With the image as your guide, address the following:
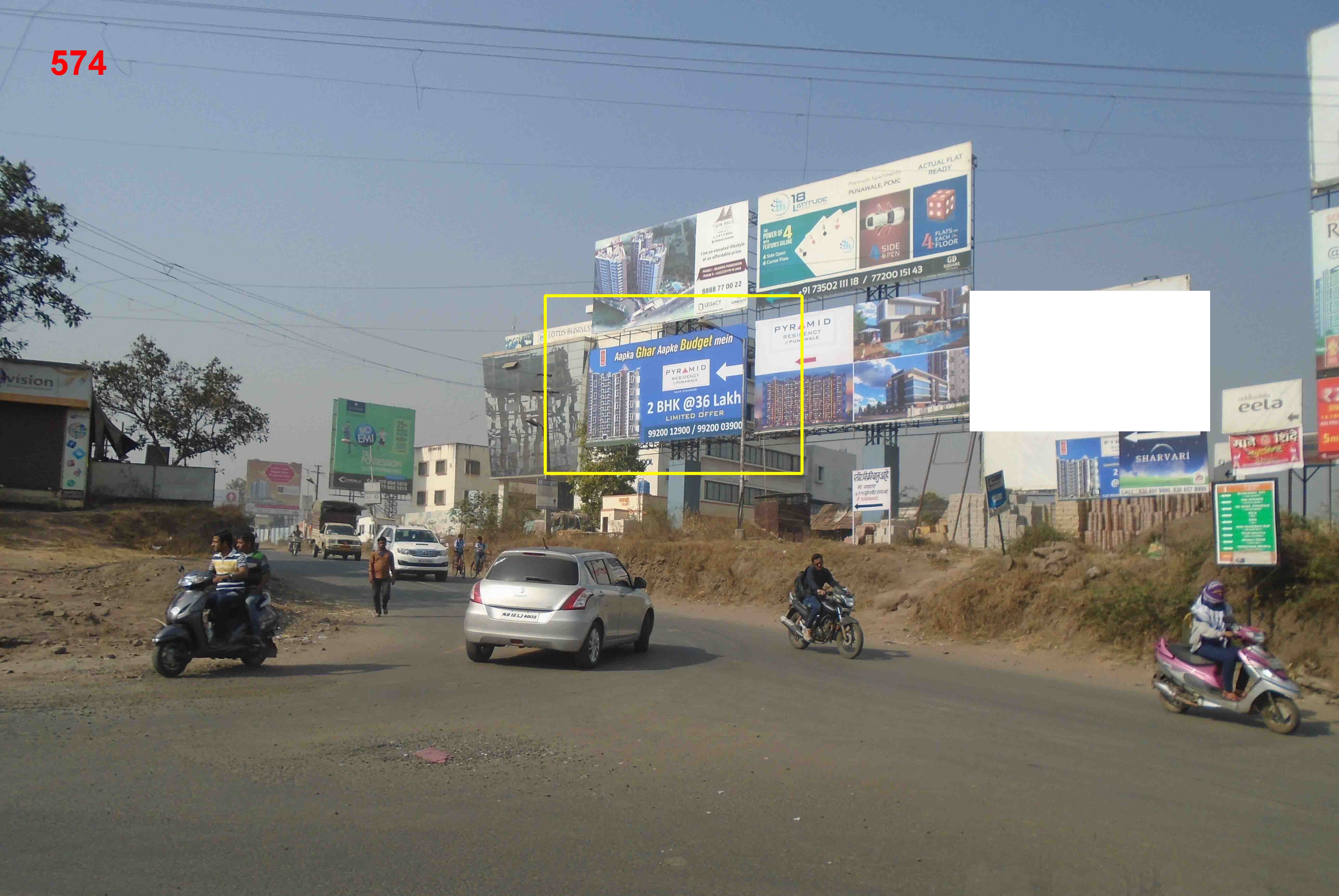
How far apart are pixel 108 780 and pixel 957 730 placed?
7.07 m

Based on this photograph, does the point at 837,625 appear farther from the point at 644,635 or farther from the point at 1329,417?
the point at 1329,417

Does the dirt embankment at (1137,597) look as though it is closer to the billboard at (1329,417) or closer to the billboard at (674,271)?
the billboard at (1329,417)

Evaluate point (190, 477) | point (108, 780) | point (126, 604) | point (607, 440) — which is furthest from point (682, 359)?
point (108, 780)

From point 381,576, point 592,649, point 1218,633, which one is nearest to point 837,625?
point 592,649

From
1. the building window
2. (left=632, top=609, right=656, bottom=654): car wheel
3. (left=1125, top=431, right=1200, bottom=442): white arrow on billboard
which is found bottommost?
(left=632, top=609, right=656, bottom=654): car wheel

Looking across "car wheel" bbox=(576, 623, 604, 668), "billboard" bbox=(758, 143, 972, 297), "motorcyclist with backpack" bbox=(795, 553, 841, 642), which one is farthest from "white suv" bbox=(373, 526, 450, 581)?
"car wheel" bbox=(576, 623, 604, 668)

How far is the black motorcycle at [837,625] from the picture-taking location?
15.7 metres

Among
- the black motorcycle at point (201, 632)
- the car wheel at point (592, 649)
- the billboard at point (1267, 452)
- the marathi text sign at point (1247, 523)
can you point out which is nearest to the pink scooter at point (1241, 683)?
the marathi text sign at point (1247, 523)

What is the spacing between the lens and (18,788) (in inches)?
242

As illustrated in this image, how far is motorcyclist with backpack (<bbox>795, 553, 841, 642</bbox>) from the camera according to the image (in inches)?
626

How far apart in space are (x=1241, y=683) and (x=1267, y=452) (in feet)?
69.3

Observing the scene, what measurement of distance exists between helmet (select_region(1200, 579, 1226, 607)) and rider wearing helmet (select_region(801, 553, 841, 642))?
6.01 metres

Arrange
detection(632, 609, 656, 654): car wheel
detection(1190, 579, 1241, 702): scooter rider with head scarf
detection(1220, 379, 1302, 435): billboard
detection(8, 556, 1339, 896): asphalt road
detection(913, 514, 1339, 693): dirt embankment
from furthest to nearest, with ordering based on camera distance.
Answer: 1. detection(1220, 379, 1302, 435): billboard
2. detection(632, 609, 656, 654): car wheel
3. detection(913, 514, 1339, 693): dirt embankment
4. detection(1190, 579, 1241, 702): scooter rider with head scarf
5. detection(8, 556, 1339, 896): asphalt road

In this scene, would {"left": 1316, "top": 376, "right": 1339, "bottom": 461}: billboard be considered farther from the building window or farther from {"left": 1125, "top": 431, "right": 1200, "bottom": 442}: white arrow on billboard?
the building window
